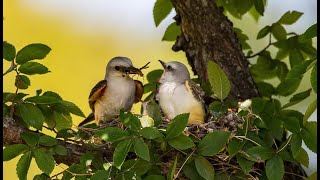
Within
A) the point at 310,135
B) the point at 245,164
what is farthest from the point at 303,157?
the point at 245,164

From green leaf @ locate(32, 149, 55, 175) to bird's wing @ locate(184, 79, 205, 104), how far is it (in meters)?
0.88

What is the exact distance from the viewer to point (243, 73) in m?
4.73

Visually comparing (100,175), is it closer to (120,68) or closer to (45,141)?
(45,141)

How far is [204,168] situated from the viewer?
368 cm

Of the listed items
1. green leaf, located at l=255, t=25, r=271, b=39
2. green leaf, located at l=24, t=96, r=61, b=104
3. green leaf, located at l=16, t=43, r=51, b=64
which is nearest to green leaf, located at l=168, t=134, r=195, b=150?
green leaf, located at l=24, t=96, r=61, b=104

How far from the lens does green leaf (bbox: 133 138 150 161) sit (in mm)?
3520

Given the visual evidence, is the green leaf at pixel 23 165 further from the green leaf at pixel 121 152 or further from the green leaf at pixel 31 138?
the green leaf at pixel 121 152

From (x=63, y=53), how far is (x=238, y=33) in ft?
7.80

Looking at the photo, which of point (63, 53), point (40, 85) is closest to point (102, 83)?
point (40, 85)

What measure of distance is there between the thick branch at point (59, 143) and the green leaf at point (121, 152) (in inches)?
14.7

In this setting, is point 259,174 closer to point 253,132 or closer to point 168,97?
point 253,132

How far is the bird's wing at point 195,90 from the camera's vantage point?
436cm

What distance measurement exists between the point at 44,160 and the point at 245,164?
2.56 feet

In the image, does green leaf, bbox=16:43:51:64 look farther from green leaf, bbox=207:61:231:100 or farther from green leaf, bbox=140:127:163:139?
green leaf, bbox=207:61:231:100
